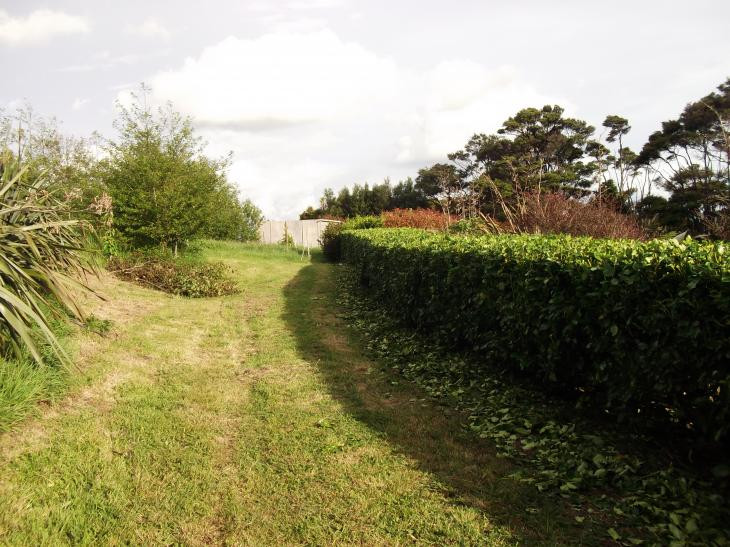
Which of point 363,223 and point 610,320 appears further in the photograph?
point 363,223

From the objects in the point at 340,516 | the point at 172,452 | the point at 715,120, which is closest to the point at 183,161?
the point at 172,452

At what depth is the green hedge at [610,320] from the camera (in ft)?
10.7

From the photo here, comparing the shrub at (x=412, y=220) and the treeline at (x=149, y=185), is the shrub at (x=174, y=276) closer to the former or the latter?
the treeline at (x=149, y=185)

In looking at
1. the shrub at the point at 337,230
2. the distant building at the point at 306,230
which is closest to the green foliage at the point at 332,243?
the shrub at the point at 337,230

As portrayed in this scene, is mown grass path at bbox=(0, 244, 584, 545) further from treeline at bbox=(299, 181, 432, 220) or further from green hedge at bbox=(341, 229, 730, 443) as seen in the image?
treeline at bbox=(299, 181, 432, 220)

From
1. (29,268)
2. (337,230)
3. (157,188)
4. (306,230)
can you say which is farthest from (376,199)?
(29,268)

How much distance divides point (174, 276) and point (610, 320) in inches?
390

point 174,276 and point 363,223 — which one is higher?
point 363,223

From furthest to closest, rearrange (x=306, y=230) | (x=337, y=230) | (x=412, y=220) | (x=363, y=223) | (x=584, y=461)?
(x=306, y=230), (x=337, y=230), (x=363, y=223), (x=412, y=220), (x=584, y=461)

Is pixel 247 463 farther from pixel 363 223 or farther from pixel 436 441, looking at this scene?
pixel 363 223

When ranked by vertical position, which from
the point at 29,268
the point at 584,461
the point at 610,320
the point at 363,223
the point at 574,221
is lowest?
the point at 584,461

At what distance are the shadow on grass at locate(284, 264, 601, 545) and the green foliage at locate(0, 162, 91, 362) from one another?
2936 mm

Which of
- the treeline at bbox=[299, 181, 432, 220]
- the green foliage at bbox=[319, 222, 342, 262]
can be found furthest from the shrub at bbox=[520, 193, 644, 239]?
the treeline at bbox=[299, 181, 432, 220]

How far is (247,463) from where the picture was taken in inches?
160
